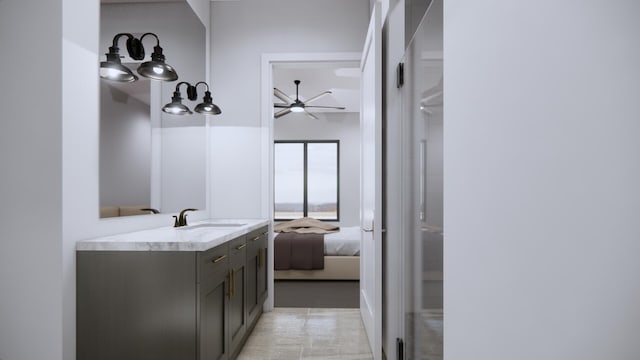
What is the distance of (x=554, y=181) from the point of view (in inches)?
22.3

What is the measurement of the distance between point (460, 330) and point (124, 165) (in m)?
2.07

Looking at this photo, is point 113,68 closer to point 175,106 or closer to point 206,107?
point 175,106

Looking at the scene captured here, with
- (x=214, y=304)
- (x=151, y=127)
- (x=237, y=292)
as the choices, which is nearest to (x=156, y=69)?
(x=151, y=127)

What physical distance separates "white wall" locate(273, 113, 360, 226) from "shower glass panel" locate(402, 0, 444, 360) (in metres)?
5.76

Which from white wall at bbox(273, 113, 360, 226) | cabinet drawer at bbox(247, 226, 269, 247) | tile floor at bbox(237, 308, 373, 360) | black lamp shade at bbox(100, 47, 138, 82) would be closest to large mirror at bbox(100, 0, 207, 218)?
black lamp shade at bbox(100, 47, 138, 82)

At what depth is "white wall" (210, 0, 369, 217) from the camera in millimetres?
3609

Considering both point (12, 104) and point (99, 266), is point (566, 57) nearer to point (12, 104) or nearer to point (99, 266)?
point (99, 266)

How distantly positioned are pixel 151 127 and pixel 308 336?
1.97 meters

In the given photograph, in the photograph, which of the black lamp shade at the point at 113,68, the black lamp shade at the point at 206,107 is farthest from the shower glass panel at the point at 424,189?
the black lamp shade at the point at 206,107

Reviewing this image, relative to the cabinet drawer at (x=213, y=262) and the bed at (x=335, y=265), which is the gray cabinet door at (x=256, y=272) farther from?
the bed at (x=335, y=265)

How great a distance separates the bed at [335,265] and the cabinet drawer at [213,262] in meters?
2.47

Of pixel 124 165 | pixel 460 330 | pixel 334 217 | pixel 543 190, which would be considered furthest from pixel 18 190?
pixel 334 217

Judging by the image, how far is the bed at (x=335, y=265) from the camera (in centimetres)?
463

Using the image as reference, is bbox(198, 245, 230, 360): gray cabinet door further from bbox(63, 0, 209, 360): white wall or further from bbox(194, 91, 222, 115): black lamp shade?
bbox(194, 91, 222, 115): black lamp shade
